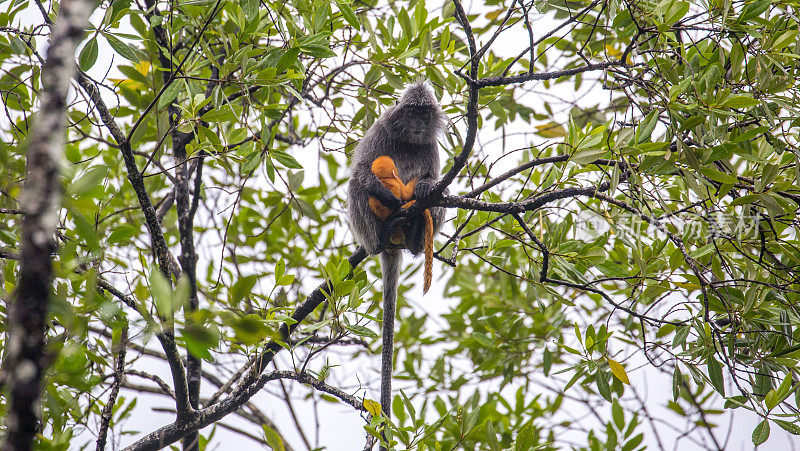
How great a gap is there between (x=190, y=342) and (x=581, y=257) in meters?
2.22

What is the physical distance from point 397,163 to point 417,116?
0.37m

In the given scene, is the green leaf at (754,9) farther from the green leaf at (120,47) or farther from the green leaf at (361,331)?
the green leaf at (120,47)

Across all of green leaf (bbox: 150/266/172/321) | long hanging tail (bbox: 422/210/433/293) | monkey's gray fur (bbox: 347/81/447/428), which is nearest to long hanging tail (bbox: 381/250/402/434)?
monkey's gray fur (bbox: 347/81/447/428)

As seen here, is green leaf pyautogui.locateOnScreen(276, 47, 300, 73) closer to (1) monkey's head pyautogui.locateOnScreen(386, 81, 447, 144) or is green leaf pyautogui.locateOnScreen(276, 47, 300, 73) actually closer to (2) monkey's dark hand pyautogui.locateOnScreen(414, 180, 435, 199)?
(2) monkey's dark hand pyautogui.locateOnScreen(414, 180, 435, 199)

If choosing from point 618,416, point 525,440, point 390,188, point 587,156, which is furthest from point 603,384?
point 390,188

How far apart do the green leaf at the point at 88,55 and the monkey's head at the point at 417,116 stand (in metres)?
2.03

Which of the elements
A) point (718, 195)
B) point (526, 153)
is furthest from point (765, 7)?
point (526, 153)

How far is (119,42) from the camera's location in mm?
2406

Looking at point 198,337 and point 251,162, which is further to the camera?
point 251,162

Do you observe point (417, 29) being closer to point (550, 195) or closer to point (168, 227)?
point (550, 195)

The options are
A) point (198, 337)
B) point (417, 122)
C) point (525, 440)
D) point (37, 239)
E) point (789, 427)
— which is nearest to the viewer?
point (37, 239)

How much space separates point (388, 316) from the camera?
354cm

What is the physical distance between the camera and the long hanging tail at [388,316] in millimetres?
3178

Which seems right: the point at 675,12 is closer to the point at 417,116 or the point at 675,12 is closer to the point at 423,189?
the point at 423,189
